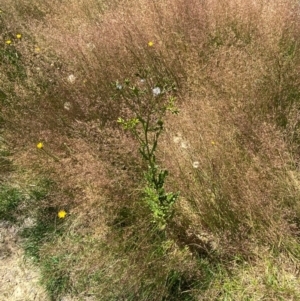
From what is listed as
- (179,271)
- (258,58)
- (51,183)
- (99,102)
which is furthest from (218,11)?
(179,271)

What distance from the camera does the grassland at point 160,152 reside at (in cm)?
189

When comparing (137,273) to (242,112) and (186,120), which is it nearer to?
(186,120)

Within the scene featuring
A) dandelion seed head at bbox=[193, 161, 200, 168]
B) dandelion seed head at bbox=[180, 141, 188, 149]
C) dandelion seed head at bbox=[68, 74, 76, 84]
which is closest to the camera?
dandelion seed head at bbox=[193, 161, 200, 168]

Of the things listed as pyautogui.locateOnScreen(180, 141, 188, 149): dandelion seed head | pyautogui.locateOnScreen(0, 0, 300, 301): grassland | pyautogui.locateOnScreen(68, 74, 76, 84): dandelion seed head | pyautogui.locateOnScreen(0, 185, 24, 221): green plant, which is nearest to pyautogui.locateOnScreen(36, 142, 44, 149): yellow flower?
pyautogui.locateOnScreen(0, 0, 300, 301): grassland

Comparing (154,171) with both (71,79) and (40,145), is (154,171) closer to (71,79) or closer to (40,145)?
(40,145)

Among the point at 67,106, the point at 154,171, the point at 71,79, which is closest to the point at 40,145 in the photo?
the point at 67,106

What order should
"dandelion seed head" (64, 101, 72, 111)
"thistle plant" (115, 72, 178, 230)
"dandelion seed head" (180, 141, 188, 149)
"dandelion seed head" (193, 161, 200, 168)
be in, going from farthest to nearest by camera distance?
"dandelion seed head" (64, 101, 72, 111), "dandelion seed head" (180, 141, 188, 149), "dandelion seed head" (193, 161, 200, 168), "thistle plant" (115, 72, 178, 230)

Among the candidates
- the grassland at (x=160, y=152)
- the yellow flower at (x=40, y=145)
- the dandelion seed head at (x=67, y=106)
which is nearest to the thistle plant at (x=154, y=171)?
the grassland at (x=160, y=152)

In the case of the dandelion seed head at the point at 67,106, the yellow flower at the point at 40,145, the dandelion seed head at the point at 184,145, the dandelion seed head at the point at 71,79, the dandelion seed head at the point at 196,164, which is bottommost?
the dandelion seed head at the point at 196,164

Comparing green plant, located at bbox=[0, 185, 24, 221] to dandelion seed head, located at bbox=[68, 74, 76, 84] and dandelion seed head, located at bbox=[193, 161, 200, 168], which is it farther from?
dandelion seed head, located at bbox=[193, 161, 200, 168]

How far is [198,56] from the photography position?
9.22 feet

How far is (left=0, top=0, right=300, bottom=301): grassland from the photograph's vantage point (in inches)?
74.5

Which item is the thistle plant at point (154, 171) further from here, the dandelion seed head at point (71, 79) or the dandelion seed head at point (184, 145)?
the dandelion seed head at point (71, 79)

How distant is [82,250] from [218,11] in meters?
2.28
